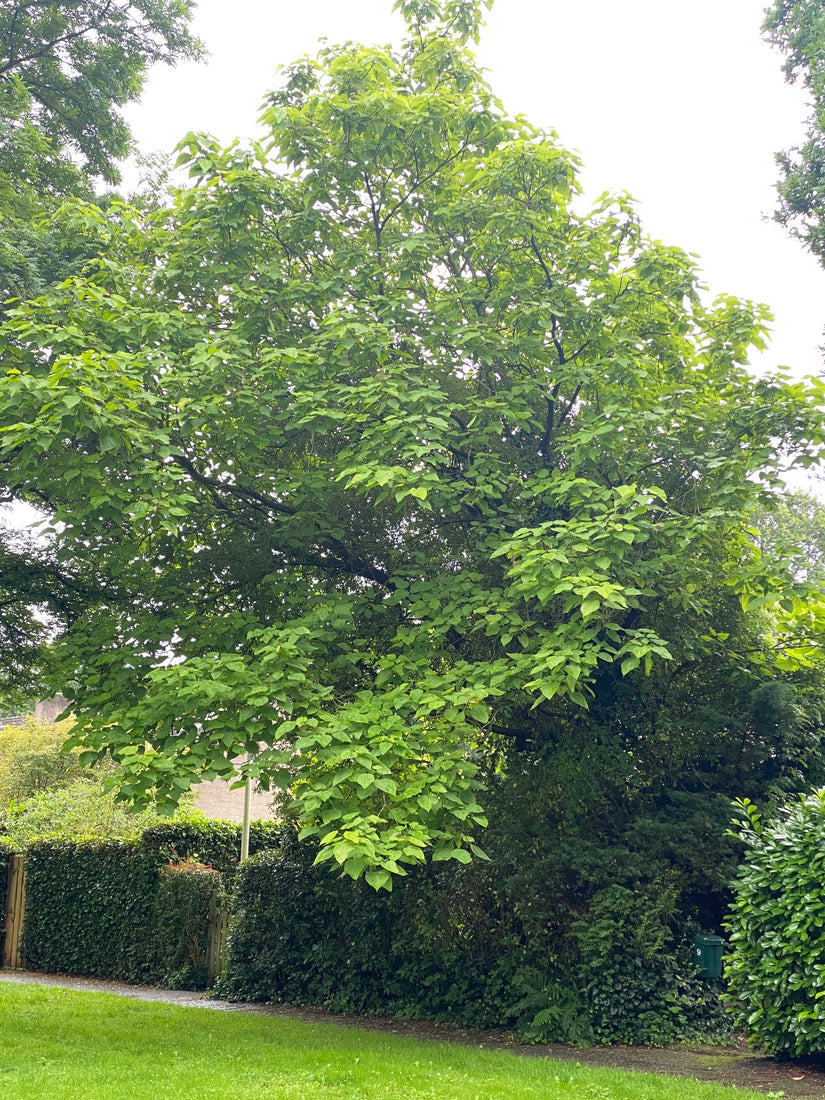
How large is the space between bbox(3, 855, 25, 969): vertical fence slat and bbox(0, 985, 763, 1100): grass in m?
8.31

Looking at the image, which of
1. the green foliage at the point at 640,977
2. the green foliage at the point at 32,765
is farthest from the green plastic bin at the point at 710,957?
the green foliage at the point at 32,765

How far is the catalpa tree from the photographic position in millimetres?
7988

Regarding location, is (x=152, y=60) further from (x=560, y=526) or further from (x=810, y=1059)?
(x=810, y=1059)

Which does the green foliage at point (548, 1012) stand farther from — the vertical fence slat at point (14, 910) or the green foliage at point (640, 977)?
the vertical fence slat at point (14, 910)

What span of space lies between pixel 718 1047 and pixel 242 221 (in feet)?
Answer: 30.6

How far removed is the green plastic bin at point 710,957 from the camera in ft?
32.9

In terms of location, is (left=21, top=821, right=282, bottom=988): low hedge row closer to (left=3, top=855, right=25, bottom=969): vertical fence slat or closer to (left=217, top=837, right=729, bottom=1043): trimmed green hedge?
(left=3, top=855, right=25, bottom=969): vertical fence slat

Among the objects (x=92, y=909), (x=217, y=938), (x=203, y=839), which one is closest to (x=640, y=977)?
(x=217, y=938)

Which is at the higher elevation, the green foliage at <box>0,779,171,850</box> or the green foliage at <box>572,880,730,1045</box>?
the green foliage at <box>0,779,171,850</box>

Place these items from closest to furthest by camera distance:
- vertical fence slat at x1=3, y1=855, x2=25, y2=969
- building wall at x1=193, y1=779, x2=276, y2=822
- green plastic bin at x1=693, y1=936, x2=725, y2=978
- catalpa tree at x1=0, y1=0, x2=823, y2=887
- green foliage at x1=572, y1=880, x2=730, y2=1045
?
catalpa tree at x1=0, y1=0, x2=823, y2=887, green foliage at x1=572, y1=880, x2=730, y2=1045, green plastic bin at x1=693, y1=936, x2=725, y2=978, vertical fence slat at x1=3, y1=855, x2=25, y2=969, building wall at x1=193, y1=779, x2=276, y2=822

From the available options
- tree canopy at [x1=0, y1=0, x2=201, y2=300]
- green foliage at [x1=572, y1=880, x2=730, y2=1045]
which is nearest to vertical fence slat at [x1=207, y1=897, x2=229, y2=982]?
green foliage at [x1=572, y1=880, x2=730, y2=1045]

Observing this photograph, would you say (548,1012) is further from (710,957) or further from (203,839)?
(203,839)

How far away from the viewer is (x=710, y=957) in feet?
32.9

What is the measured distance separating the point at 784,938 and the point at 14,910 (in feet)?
51.4
